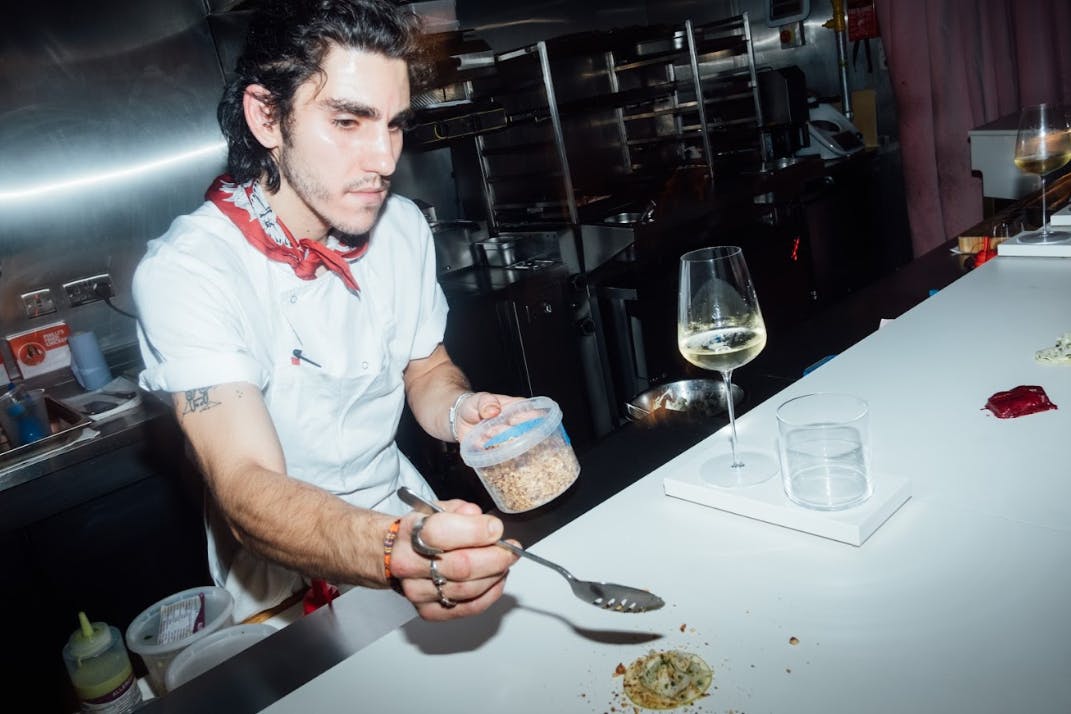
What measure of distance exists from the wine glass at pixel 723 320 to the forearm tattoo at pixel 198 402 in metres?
0.79

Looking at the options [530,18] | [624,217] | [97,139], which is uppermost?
[530,18]

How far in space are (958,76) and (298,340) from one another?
150 inches

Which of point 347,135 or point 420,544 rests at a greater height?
point 347,135

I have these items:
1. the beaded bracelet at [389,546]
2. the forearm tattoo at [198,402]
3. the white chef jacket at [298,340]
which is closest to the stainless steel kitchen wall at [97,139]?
the white chef jacket at [298,340]

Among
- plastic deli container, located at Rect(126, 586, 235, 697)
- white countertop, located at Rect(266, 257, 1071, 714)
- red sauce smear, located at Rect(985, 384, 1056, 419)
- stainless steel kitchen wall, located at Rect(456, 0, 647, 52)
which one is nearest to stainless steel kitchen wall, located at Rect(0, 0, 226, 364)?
stainless steel kitchen wall, located at Rect(456, 0, 647, 52)

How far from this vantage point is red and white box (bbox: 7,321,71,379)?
321 cm

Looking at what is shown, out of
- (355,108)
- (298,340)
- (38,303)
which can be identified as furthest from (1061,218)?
(38,303)

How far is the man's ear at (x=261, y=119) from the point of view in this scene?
151cm

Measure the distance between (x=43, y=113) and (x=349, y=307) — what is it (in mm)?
2469

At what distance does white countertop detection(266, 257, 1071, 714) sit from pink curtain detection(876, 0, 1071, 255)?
337 centimetres

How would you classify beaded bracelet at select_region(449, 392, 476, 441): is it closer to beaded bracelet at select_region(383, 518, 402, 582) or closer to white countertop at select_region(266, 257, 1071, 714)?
white countertop at select_region(266, 257, 1071, 714)

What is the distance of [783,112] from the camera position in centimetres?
488

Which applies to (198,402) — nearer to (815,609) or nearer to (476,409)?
(476,409)

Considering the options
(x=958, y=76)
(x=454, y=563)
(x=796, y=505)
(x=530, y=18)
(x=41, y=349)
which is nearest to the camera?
(x=454, y=563)
